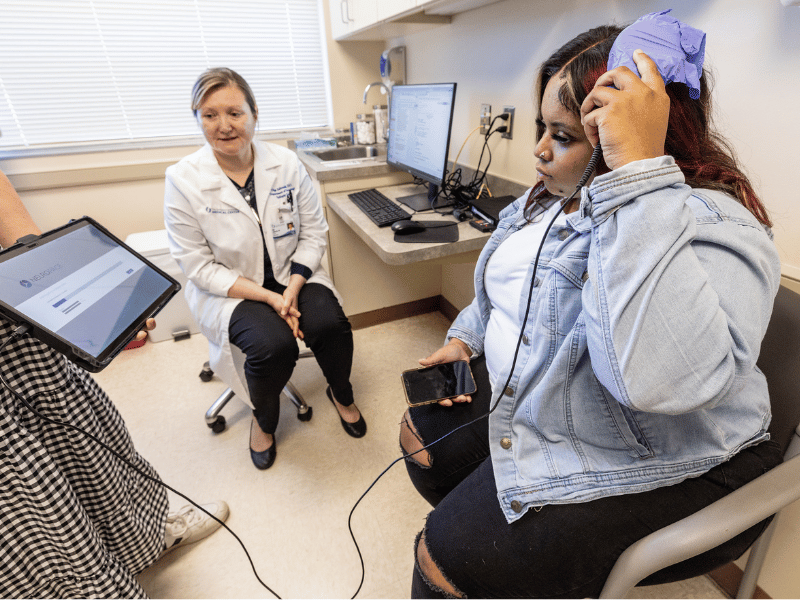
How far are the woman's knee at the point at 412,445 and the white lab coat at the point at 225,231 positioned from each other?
2.29 ft

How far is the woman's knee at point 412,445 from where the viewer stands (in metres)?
0.97

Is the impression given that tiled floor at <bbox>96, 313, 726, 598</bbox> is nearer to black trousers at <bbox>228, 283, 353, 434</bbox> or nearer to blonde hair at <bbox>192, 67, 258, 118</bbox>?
black trousers at <bbox>228, 283, 353, 434</bbox>

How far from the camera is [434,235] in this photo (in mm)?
1378

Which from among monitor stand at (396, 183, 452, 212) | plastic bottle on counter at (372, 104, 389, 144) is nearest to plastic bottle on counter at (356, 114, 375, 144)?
plastic bottle on counter at (372, 104, 389, 144)

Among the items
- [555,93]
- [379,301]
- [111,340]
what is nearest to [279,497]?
[111,340]

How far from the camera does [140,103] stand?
2297mm

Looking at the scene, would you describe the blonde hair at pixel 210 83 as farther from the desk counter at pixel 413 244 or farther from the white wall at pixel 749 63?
the white wall at pixel 749 63

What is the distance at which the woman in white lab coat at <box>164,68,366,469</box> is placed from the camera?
4.49 feet

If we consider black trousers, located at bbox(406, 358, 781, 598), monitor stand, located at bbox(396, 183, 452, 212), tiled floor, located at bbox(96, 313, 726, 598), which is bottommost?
tiled floor, located at bbox(96, 313, 726, 598)

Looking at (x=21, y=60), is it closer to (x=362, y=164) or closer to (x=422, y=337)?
(x=362, y=164)

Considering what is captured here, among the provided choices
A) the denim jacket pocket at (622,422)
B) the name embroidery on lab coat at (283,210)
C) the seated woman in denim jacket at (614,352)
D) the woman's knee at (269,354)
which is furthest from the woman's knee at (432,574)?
the name embroidery on lab coat at (283,210)

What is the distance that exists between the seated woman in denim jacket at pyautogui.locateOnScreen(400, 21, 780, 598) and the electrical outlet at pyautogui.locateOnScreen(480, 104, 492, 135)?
2.98 feet

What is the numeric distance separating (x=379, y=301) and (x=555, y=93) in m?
1.61

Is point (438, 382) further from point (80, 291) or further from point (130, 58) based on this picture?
point (130, 58)
